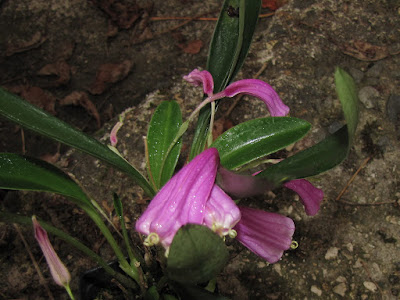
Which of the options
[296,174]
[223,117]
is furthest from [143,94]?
[296,174]

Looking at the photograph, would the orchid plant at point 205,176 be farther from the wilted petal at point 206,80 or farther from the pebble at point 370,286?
the pebble at point 370,286

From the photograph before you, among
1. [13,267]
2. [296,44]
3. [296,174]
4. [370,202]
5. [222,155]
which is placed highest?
[296,174]

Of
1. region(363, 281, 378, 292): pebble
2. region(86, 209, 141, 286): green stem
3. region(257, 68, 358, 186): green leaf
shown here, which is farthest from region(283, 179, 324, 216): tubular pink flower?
region(363, 281, 378, 292): pebble

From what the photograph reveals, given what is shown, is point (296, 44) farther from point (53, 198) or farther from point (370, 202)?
point (53, 198)

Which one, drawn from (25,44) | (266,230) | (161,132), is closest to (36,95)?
(25,44)

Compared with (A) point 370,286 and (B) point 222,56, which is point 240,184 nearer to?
(B) point 222,56

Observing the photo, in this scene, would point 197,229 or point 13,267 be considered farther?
point 13,267
